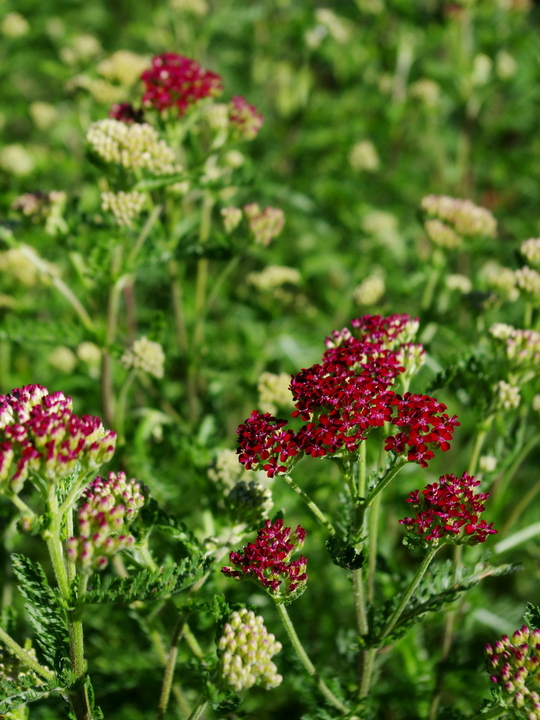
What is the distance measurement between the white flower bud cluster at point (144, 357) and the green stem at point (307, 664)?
3.64 ft

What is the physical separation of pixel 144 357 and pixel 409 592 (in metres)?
1.32

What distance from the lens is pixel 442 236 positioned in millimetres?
2895

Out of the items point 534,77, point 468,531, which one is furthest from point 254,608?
point 534,77

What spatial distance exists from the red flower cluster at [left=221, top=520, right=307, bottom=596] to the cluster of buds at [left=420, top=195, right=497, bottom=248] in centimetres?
184

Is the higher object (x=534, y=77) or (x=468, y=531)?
(x=534, y=77)

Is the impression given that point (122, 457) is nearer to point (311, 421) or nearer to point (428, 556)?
point (311, 421)

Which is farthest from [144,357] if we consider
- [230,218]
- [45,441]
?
[45,441]

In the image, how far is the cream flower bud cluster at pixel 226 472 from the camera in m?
2.03

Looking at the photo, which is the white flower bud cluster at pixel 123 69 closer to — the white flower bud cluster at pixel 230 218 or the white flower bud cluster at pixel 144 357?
the white flower bud cluster at pixel 230 218

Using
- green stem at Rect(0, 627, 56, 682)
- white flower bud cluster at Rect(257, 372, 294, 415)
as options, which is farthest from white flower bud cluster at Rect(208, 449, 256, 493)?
green stem at Rect(0, 627, 56, 682)

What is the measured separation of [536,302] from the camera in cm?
236

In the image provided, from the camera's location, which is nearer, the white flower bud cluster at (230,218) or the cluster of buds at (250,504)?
the cluster of buds at (250,504)

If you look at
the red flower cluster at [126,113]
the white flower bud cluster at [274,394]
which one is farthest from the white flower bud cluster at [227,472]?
the red flower cluster at [126,113]

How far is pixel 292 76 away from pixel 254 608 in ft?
16.0
